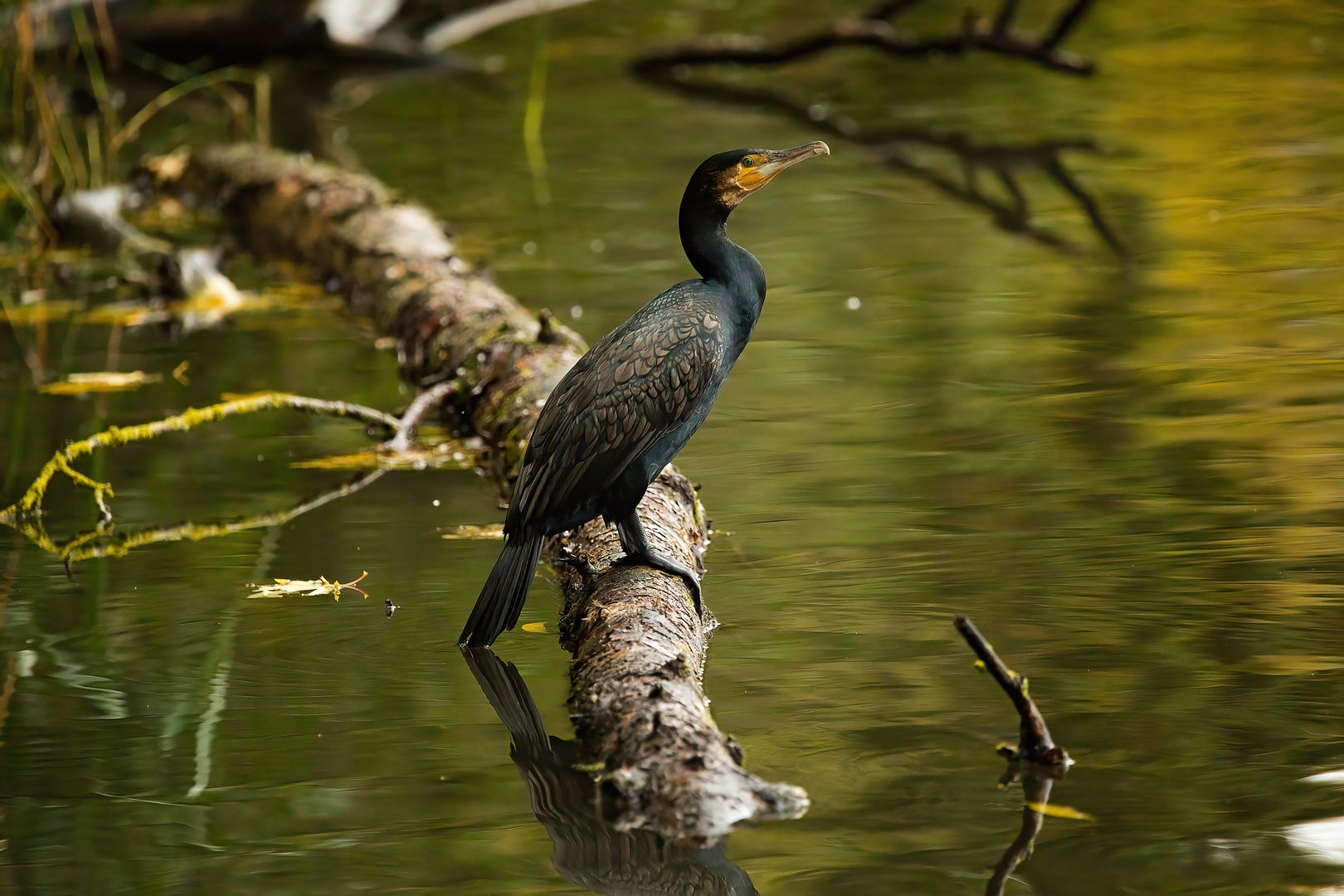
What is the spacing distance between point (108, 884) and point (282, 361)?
379cm

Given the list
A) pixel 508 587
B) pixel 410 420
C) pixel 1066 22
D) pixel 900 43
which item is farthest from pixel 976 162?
pixel 508 587

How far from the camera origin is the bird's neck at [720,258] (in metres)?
3.49

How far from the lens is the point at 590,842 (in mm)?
2521

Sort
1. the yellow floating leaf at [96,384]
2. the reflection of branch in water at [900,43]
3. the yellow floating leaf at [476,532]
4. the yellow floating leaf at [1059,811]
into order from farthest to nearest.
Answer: the reflection of branch in water at [900,43] → the yellow floating leaf at [96,384] → the yellow floating leaf at [476,532] → the yellow floating leaf at [1059,811]

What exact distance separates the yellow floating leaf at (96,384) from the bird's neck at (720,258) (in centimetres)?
304

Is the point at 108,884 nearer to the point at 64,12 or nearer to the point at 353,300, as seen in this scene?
the point at 353,300

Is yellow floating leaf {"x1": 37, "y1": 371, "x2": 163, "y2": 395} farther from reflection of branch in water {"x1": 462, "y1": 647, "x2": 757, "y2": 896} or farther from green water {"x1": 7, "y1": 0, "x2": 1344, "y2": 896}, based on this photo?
reflection of branch in water {"x1": 462, "y1": 647, "x2": 757, "y2": 896}

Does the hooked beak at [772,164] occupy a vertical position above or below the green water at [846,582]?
above

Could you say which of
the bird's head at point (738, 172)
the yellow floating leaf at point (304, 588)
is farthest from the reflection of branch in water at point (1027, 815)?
the yellow floating leaf at point (304, 588)

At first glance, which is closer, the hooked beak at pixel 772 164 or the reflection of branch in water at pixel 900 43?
the hooked beak at pixel 772 164

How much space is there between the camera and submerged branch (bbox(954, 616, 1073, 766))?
2.44 metres

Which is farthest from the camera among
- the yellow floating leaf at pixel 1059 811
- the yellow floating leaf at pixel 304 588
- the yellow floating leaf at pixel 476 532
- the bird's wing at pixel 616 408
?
the yellow floating leaf at pixel 476 532

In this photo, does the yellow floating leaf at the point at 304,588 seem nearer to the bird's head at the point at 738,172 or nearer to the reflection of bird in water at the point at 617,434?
the reflection of bird in water at the point at 617,434

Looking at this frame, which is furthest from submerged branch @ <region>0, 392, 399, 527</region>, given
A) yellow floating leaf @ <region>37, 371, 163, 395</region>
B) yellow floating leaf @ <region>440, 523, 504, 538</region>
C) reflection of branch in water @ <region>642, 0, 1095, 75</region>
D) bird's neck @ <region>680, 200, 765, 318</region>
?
reflection of branch in water @ <region>642, 0, 1095, 75</region>
